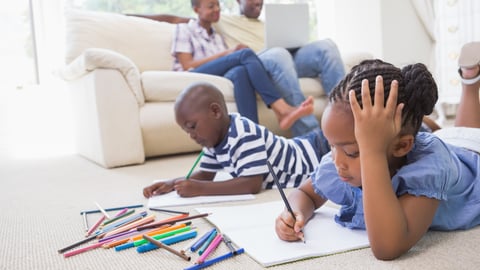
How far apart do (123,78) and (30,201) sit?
2.51 feet

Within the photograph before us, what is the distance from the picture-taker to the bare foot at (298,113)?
6.03 ft

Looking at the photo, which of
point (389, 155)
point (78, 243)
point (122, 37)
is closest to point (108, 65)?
point (122, 37)

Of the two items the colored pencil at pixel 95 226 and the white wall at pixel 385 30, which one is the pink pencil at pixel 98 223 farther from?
the white wall at pixel 385 30

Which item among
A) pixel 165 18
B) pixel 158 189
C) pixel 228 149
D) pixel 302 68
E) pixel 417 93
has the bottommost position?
pixel 158 189

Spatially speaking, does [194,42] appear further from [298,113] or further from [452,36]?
[452,36]

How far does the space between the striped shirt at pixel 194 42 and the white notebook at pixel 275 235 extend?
1.52 m

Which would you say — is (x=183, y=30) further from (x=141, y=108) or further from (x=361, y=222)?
(x=361, y=222)

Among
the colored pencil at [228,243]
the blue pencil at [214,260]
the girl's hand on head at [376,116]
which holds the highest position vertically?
the girl's hand on head at [376,116]

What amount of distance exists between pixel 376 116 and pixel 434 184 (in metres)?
0.15

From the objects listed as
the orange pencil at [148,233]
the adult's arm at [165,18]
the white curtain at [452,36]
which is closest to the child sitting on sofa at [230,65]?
the adult's arm at [165,18]

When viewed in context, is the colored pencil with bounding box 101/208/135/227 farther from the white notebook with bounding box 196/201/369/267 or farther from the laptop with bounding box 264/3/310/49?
the laptop with bounding box 264/3/310/49

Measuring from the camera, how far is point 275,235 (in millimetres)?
717

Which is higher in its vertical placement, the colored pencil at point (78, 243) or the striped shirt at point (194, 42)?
the striped shirt at point (194, 42)

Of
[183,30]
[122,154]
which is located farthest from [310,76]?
[122,154]
